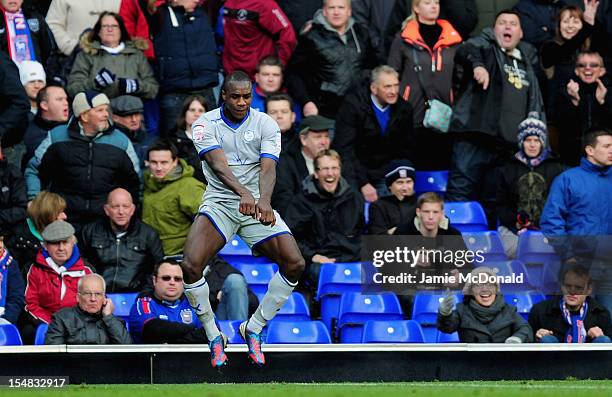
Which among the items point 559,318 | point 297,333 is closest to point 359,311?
point 297,333

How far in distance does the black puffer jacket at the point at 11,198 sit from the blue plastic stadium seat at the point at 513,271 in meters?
4.23

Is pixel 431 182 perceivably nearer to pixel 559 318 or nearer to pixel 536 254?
pixel 536 254

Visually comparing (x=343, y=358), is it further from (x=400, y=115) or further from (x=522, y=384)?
(x=400, y=115)

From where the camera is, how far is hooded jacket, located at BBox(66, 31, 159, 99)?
1427 centimetres

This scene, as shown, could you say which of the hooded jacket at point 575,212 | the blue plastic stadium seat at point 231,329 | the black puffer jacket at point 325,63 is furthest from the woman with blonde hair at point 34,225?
the hooded jacket at point 575,212

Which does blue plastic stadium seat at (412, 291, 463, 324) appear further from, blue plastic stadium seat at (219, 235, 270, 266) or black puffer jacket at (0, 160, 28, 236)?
black puffer jacket at (0, 160, 28, 236)

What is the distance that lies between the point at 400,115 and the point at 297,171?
1.36m

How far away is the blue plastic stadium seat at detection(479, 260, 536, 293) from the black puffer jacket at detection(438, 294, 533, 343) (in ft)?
4.08

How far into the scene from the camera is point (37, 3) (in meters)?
16.0

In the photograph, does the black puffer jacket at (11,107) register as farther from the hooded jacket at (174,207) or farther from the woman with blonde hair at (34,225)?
the hooded jacket at (174,207)

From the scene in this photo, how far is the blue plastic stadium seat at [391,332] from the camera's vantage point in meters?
12.0

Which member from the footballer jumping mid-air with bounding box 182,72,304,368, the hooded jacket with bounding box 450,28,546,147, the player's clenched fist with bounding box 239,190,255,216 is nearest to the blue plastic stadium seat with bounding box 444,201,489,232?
the hooded jacket with bounding box 450,28,546,147

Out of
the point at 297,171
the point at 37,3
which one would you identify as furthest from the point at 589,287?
the point at 37,3

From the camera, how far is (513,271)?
43.5ft
